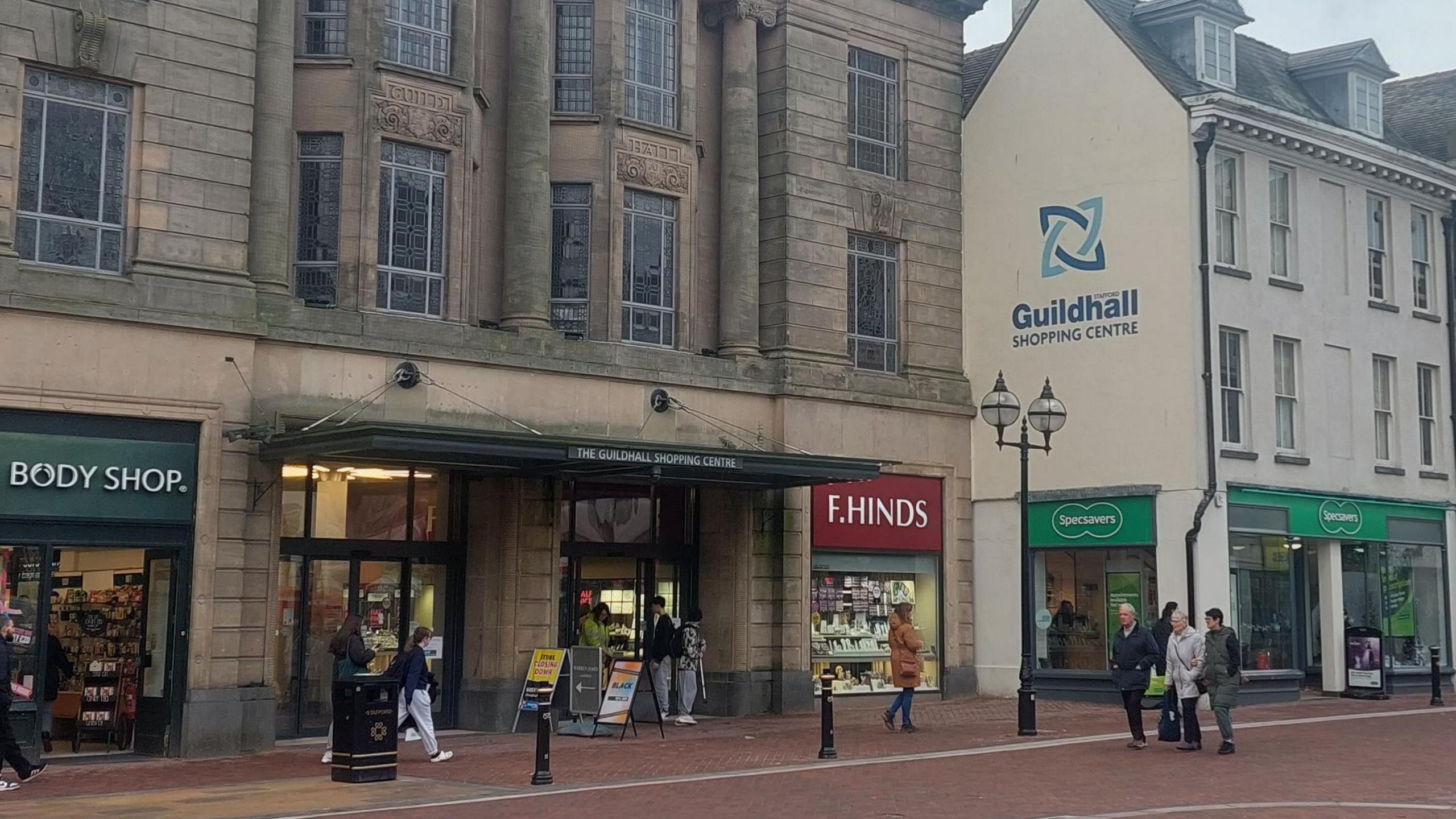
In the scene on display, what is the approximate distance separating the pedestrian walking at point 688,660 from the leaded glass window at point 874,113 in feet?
29.2

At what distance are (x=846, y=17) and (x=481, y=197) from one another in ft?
25.9

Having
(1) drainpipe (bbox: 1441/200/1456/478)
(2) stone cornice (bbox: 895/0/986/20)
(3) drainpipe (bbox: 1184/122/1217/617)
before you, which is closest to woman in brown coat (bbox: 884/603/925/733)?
(3) drainpipe (bbox: 1184/122/1217/617)

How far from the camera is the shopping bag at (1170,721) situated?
64.5 ft

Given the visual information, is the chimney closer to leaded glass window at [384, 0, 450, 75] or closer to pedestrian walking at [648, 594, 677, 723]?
leaded glass window at [384, 0, 450, 75]

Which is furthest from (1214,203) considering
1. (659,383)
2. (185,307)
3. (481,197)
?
(185,307)

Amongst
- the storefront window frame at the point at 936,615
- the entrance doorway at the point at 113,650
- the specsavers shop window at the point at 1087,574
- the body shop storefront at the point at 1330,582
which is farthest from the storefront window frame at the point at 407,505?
the body shop storefront at the point at 1330,582

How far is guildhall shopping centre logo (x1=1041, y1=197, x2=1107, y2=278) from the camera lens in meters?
27.8

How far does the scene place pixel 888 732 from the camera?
22.0 metres

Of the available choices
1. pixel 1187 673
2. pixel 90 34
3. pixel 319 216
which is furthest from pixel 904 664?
pixel 90 34

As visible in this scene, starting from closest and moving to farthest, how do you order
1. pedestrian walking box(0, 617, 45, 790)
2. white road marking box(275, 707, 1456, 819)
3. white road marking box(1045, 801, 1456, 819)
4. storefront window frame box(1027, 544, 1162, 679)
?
white road marking box(1045, 801, 1456, 819)
white road marking box(275, 707, 1456, 819)
pedestrian walking box(0, 617, 45, 790)
storefront window frame box(1027, 544, 1162, 679)

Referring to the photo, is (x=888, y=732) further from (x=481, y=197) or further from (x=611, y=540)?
(x=481, y=197)

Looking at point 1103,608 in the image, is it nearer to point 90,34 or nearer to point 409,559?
point 409,559

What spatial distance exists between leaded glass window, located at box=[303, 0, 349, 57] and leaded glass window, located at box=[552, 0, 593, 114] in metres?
3.71

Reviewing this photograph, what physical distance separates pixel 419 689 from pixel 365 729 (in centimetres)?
224
